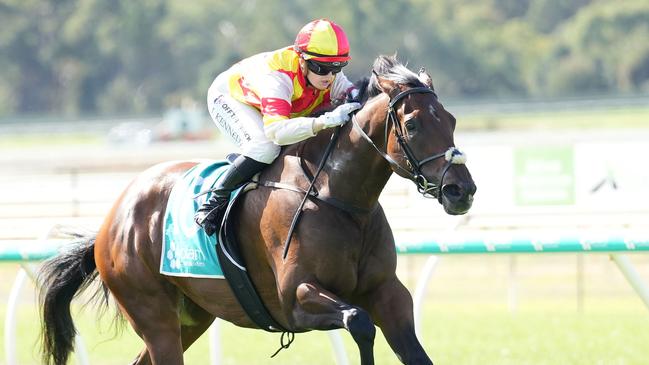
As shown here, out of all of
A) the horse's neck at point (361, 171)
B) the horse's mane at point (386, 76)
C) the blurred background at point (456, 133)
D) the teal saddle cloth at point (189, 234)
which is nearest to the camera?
the horse's mane at point (386, 76)

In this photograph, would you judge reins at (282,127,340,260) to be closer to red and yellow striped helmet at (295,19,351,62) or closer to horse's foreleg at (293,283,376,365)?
horse's foreleg at (293,283,376,365)

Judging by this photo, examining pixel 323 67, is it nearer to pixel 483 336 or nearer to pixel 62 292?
pixel 62 292

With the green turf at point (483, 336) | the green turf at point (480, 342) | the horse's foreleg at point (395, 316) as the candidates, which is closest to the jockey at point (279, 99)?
the horse's foreleg at point (395, 316)

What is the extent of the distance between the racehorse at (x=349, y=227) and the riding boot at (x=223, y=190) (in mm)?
66

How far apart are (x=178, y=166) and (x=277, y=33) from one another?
170 feet

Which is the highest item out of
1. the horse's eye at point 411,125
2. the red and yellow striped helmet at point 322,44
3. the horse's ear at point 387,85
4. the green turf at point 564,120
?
Answer: the red and yellow striped helmet at point 322,44

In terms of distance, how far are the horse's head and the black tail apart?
6.69ft

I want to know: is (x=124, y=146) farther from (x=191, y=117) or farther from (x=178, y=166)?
(x=178, y=166)

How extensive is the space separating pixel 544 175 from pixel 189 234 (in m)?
5.84

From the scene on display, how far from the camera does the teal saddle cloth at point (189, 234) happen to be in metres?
5.18

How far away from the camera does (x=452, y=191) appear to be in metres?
4.28

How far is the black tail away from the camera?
5973 mm

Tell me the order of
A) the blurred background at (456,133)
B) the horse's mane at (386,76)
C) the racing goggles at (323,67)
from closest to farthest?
the horse's mane at (386,76)
the racing goggles at (323,67)
the blurred background at (456,133)

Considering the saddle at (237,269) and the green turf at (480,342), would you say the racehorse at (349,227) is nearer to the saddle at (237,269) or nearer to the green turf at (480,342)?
the saddle at (237,269)
